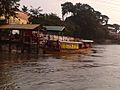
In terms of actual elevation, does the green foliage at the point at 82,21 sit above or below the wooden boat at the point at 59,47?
above

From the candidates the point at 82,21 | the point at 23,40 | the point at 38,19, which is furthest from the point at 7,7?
the point at 82,21

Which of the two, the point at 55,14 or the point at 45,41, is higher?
the point at 55,14

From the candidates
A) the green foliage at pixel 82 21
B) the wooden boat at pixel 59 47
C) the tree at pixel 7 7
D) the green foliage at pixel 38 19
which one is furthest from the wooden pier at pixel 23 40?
the green foliage at pixel 82 21

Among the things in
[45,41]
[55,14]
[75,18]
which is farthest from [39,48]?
[75,18]

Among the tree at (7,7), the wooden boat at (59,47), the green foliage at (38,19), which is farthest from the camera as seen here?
the green foliage at (38,19)

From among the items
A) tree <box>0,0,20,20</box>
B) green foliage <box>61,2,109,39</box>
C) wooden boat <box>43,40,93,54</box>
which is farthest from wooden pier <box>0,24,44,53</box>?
green foliage <box>61,2,109,39</box>

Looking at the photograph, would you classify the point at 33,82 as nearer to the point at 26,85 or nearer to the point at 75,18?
the point at 26,85

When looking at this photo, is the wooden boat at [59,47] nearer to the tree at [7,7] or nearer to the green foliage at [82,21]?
the tree at [7,7]

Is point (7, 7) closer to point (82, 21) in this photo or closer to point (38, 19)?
point (38, 19)

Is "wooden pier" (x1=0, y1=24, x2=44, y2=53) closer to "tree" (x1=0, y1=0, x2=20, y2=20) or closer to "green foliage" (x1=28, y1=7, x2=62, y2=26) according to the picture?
"tree" (x1=0, y1=0, x2=20, y2=20)

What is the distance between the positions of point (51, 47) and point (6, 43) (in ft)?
23.6

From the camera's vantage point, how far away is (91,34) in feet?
399

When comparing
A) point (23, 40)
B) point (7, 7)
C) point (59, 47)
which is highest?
point (7, 7)

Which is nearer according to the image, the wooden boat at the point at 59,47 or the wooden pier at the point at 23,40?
the wooden pier at the point at 23,40
